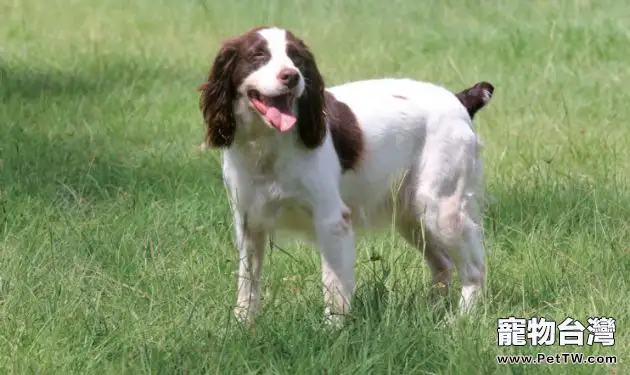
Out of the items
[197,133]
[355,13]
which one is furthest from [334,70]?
[355,13]

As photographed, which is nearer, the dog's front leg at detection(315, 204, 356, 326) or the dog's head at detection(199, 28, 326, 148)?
the dog's head at detection(199, 28, 326, 148)

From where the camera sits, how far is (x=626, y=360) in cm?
409

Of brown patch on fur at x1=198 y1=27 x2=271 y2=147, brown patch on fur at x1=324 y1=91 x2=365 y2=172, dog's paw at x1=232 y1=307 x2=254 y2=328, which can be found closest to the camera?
dog's paw at x1=232 y1=307 x2=254 y2=328

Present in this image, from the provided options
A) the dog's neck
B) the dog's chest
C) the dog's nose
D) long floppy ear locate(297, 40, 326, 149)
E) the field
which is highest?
the dog's nose

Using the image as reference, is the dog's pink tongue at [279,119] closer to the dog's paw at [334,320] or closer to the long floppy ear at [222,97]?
the long floppy ear at [222,97]

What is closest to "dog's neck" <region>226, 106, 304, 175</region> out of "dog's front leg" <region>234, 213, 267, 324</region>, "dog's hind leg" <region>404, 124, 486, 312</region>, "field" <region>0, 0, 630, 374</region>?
"dog's front leg" <region>234, 213, 267, 324</region>

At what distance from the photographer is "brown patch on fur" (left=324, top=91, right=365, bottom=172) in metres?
4.88

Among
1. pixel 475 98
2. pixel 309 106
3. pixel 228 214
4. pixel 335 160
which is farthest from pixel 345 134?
pixel 228 214

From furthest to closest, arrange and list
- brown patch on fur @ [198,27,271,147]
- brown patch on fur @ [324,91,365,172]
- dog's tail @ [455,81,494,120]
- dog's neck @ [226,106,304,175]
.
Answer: dog's tail @ [455,81,494,120]
brown patch on fur @ [324,91,365,172]
dog's neck @ [226,106,304,175]
brown patch on fur @ [198,27,271,147]

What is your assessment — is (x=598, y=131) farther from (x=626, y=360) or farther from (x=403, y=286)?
(x=626, y=360)

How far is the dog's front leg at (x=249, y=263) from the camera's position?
4.74 m

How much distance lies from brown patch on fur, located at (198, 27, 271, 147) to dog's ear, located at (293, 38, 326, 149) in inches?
7.5

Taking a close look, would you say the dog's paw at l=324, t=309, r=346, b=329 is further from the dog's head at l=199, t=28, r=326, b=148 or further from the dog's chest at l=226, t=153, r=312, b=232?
the dog's head at l=199, t=28, r=326, b=148

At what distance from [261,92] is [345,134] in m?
0.61
